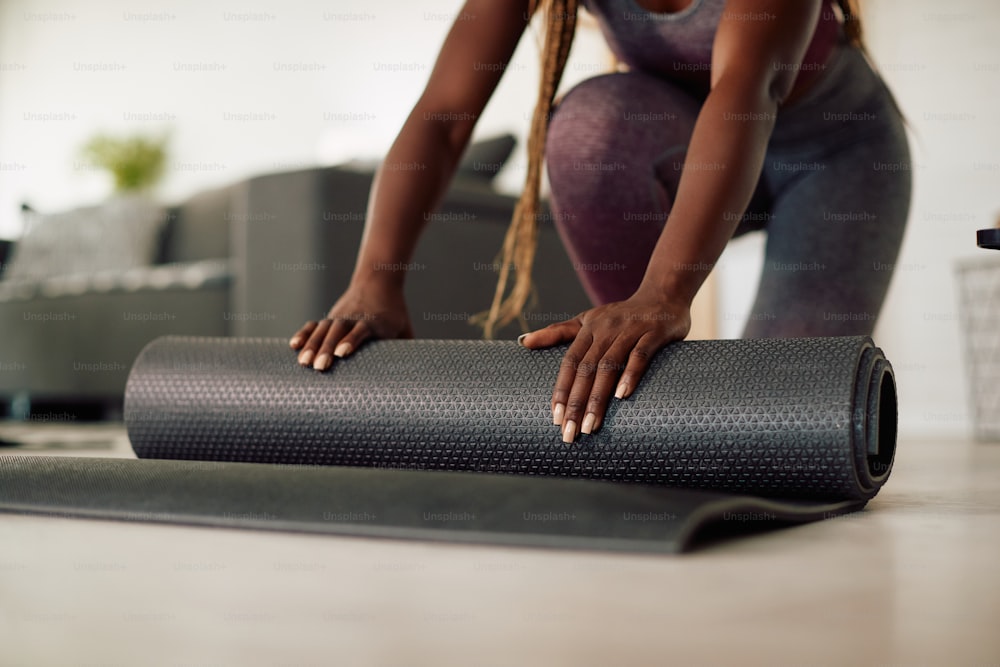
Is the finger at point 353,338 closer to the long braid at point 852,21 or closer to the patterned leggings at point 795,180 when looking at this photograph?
the patterned leggings at point 795,180

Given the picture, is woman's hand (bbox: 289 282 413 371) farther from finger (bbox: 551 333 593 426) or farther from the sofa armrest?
the sofa armrest

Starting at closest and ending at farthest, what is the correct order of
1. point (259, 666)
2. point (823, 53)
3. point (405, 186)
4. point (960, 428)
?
point (259, 666), point (405, 186), point (823, 53), point (960, 428)

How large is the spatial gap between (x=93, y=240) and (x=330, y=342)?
339 cm

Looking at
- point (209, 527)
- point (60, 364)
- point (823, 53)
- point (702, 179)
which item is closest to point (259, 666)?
point (209, 527)

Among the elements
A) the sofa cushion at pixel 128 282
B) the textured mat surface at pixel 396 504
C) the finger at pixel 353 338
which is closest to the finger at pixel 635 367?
the textured mat surface at pixel 396 504

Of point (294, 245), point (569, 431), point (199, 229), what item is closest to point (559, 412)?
point (569, 431)

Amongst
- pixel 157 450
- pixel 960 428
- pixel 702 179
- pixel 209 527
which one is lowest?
pixel 960 428

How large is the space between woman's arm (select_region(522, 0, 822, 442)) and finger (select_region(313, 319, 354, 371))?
0.25m

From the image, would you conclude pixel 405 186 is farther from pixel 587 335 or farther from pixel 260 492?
pixel 260 492

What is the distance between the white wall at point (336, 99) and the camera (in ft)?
11.0

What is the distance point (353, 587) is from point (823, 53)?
4.04 ft

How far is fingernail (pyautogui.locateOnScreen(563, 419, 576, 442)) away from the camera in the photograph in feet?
3.18

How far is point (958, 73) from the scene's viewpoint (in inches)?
131

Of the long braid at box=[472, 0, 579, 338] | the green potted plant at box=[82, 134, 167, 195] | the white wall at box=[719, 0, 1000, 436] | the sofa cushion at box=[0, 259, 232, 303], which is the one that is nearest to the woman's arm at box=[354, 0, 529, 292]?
the long braid at box=[472, 0, 579, 338]
